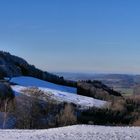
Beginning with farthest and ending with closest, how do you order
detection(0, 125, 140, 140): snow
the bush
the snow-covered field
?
the snow-covered field → the bush → detection(0, 125, 140, 140): snow

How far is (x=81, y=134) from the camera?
21.3m

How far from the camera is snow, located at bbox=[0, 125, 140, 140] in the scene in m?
20.2

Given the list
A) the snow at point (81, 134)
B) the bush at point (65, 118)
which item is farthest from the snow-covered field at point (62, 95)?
the snow at point (81, 134)

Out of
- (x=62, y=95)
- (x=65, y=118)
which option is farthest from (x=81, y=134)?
(x=62, y=95)

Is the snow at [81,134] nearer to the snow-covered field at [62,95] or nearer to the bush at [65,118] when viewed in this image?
the bush at [65,118]

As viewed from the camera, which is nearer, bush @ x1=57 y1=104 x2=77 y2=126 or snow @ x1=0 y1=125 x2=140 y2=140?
snow @ x1=0 y1=125 x2=140 y2=140

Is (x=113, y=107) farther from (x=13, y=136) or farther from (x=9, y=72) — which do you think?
(x=13, y=136)

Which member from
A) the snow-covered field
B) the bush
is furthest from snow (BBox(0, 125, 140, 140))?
the snow-covered field

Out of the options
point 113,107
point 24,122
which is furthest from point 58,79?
point 24,122

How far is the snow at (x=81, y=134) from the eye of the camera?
20219 millimetres

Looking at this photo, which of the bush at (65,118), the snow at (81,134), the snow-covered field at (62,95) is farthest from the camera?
the snow-covered field at (62,95)

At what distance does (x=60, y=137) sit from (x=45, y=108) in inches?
1856

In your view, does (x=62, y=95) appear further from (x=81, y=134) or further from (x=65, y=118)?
(x=81, y=134)

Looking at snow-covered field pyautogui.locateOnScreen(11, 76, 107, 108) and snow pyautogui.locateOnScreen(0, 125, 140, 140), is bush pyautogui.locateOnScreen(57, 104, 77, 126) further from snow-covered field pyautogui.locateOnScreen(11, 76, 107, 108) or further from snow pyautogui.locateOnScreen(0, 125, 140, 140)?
snow pyautogui.locateOnScreen(0, 125, 140, 140)
